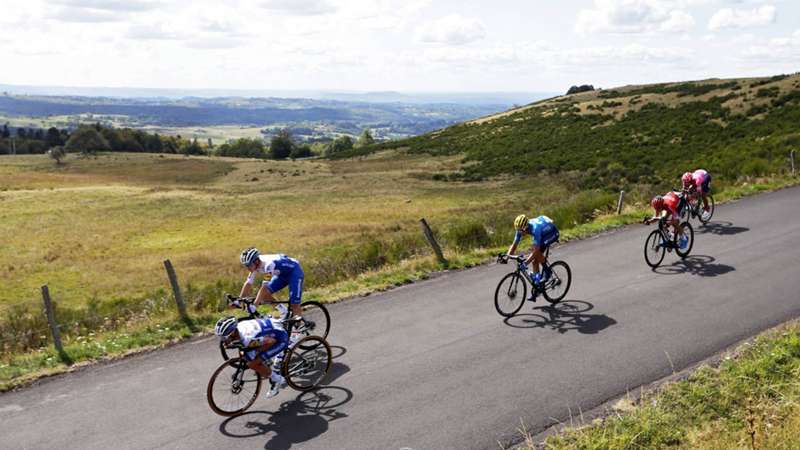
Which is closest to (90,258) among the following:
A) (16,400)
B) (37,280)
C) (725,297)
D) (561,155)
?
(37,280)

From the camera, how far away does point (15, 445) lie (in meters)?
8.62

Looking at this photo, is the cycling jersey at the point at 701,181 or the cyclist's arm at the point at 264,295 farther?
the cycling jersey at the point at 701,181

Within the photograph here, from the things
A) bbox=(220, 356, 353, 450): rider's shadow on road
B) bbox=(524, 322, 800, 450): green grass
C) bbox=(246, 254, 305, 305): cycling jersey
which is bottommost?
bbox=(220, 356, 353, 450): rider's shadow on road

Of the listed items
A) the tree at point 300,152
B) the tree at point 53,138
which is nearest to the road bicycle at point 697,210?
the tree at point 300,152

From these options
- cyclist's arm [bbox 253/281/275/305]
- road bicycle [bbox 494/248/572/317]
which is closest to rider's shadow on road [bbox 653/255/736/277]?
road bicycle [bbox 494/248/572/317]

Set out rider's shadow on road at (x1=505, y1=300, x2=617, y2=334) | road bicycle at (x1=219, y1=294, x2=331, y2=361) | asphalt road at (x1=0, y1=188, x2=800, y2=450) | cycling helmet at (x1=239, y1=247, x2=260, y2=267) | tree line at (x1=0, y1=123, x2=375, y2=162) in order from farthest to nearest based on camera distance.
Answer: tree line at (x1=0, y1=123, x2=375, y2=162)
rider's shadow on road at (x1=505, y1=300, x2=617, y2=334)
road bicycle at (x1=219, y1=294, x2=331, y2=361)
cycling helmet at (x1=239, y1=247, x2=260, y2=267)
asphalt road at (x1=0, y1=188, x2=800, y2=450)

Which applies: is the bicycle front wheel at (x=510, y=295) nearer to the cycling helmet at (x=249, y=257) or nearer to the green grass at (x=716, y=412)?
the green grass at (x=716, y=412)

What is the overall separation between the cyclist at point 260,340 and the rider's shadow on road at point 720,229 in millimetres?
15343

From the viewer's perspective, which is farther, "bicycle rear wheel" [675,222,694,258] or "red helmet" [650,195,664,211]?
"bicycle rear wheel" [675,222,694,258]

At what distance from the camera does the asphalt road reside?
344 inches

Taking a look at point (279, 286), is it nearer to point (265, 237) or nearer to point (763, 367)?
point (763, 367)

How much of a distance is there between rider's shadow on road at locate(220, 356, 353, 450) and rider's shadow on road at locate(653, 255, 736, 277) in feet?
32.0

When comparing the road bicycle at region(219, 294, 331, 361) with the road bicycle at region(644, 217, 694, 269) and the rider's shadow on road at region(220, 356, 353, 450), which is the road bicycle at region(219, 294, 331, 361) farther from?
the road bicycle at region(644, 217, 694, 269)

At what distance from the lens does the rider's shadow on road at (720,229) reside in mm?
19328
